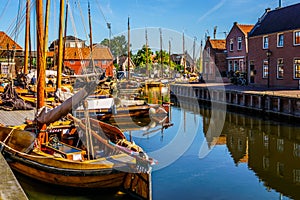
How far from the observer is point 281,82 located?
108 feet

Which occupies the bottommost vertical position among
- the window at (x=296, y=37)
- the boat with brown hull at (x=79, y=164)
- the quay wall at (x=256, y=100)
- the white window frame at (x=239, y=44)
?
the boat with brown hull at (x=79, y=164)

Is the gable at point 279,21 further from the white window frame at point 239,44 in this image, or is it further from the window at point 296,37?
the white window frame at point 239,44

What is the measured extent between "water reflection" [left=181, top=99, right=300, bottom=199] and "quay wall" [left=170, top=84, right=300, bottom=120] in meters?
1.29

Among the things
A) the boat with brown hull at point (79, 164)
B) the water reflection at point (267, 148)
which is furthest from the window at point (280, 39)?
the boat with brown hull at point (79, 164)

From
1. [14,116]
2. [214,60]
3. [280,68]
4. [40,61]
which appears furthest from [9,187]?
[214,60]

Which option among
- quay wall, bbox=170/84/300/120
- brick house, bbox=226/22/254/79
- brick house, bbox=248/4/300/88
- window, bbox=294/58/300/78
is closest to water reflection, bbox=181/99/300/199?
quay wall, bbox=170/84/300/120

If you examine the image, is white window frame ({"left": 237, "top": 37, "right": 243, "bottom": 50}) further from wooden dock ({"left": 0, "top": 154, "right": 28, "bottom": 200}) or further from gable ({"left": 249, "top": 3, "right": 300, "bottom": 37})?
wooden dock ({"left": 0, "top": 154, "right": 28, "bottom": 200})

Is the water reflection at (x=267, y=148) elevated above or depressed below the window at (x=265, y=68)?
below

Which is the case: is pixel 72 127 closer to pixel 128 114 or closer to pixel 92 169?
pixel 92 169

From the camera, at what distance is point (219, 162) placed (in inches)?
580

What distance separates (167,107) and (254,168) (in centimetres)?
1270

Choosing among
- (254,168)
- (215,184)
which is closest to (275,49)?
(254,168)

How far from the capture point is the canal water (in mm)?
11016

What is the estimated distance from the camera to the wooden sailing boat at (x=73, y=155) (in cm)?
945
